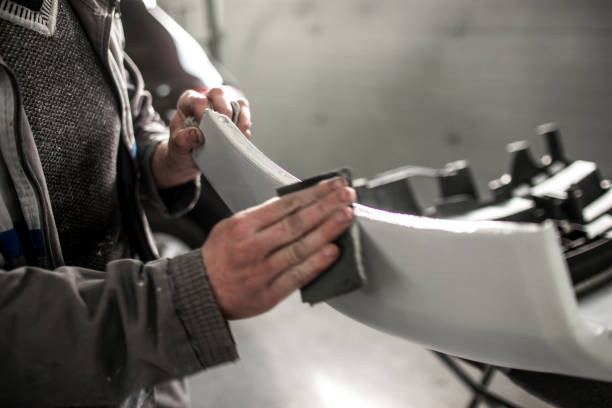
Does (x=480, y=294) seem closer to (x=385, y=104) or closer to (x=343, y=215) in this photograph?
(x=343, y=215)

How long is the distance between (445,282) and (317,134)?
7.33 ft

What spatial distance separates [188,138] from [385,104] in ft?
5.61

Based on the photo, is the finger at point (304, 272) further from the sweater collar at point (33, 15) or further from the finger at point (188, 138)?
the sweater collar at point (33, 15)

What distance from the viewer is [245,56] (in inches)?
104

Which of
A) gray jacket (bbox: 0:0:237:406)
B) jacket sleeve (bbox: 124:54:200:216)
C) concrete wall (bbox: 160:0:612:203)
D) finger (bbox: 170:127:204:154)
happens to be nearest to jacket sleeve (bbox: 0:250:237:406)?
gray jacket (bbox: 0:0:237:406)

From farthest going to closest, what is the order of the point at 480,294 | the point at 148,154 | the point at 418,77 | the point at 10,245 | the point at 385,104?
the point at 385,104, the point at 418,77, the point at 148,154, the point at 10,245, the point at 480,294

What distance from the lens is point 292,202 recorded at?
40 centimetres

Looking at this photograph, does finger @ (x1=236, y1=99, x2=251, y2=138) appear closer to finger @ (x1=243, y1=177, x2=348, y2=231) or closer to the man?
the man

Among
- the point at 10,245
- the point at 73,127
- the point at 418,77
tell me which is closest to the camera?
the point at 10,245

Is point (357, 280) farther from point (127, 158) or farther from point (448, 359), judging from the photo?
point (448, 359)

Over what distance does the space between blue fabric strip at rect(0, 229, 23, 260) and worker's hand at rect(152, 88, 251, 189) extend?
0.23 meters

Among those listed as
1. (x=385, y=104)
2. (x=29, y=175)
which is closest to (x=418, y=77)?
(x=385, y=104)

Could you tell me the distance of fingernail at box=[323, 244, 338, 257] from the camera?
395 millimetres

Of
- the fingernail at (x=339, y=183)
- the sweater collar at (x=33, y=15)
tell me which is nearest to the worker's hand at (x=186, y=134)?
the sweater collar at (x=33, y=15)
